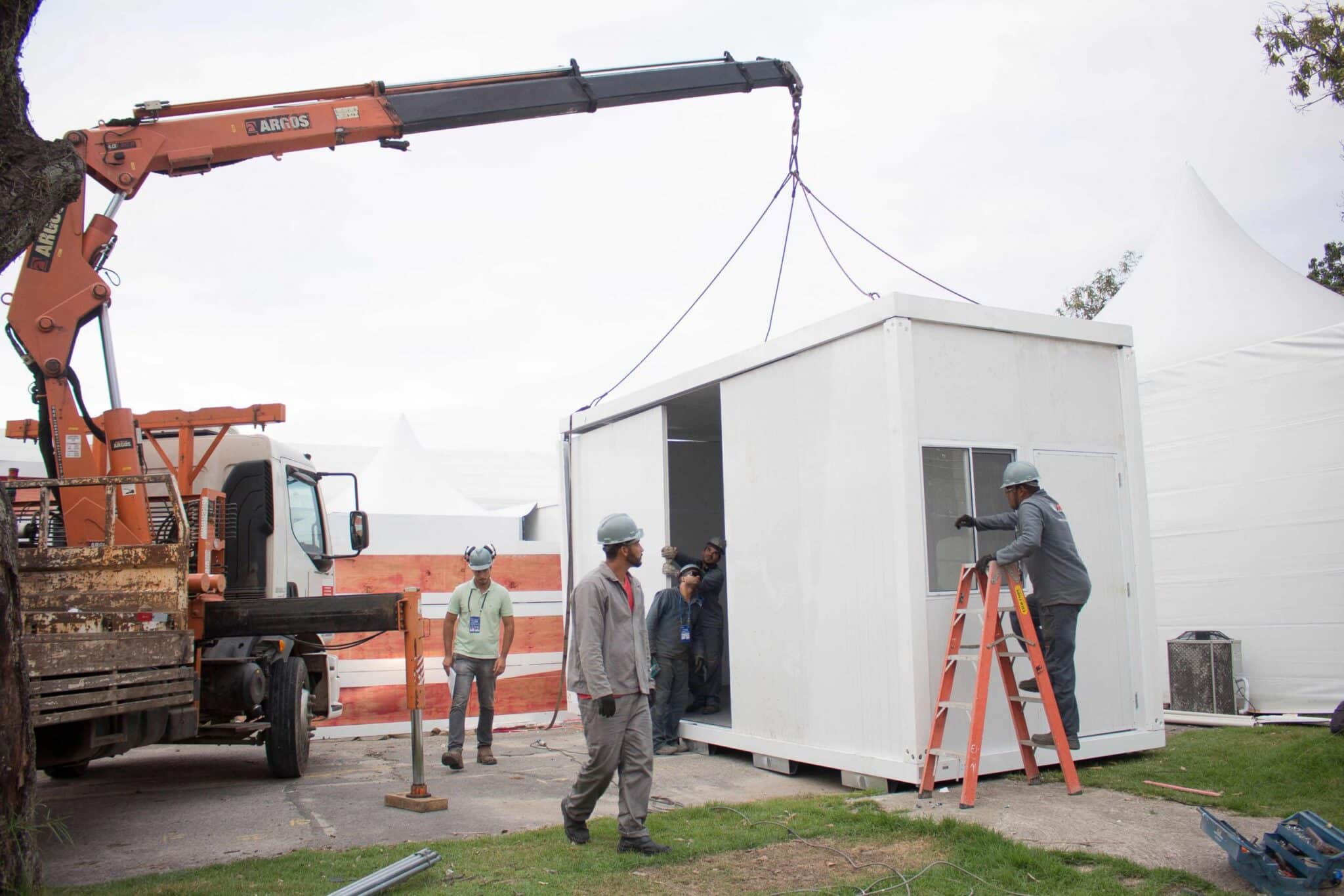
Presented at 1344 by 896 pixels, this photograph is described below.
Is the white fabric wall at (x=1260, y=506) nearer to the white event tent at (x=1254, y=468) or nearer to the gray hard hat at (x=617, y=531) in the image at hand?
the white event tent at (x=1254, y=468)

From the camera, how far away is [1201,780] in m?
7.39

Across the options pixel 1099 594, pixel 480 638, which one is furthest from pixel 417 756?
pixel 1099 594

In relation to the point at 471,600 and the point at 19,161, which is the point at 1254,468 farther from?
the point at 19,161

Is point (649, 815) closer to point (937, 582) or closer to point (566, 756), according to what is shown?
point (937, 582)

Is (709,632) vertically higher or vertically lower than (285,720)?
higher

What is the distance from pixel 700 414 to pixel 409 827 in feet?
20.2

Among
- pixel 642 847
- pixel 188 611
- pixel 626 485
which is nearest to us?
pixel 642 847

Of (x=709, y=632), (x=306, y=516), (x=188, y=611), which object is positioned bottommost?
(x=709, y=632)

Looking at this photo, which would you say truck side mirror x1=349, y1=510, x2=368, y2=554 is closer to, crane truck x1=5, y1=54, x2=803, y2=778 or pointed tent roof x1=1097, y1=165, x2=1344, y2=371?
crane truck x1=5, y1=54, x2=803, y2=778

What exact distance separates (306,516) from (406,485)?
1310 cm

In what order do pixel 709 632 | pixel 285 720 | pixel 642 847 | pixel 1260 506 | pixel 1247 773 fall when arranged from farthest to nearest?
pixel 1260 506 → pixel 709 632 → pixel 285 720 → pixel 1247 773 → pixel 642 847

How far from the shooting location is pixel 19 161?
4605 mm

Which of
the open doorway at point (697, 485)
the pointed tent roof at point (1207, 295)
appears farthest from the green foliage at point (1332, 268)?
the open doorway at point (697, 485)

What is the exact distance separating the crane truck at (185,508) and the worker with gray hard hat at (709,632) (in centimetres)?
349
